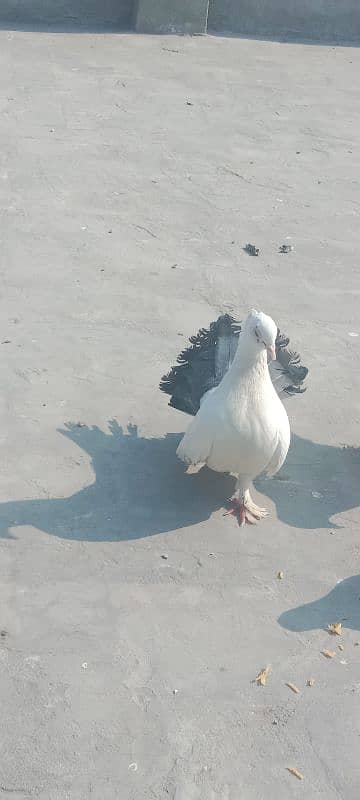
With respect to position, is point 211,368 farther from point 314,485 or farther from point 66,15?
point 66,15

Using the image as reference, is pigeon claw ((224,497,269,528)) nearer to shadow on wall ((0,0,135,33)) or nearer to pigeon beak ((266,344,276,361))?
pigeon beak ((266,344,276,361))

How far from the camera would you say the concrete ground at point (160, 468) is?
464 cm

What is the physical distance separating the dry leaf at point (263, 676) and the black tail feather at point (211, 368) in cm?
160

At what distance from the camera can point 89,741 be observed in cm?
454

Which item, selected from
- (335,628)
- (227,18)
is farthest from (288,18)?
(335,628)

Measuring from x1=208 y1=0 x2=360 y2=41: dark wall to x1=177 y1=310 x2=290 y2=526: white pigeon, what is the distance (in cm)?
915

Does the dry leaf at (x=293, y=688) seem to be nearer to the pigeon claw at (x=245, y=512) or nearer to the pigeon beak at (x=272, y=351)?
the pigeon claw at (x=245, y=512)

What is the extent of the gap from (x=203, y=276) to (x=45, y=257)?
1248 millimetres

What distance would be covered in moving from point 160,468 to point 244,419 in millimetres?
885

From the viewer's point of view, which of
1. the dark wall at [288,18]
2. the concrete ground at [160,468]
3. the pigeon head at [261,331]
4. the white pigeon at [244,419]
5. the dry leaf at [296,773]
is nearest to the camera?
the dry leaf at [296,773]

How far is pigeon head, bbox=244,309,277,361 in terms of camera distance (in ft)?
17.9

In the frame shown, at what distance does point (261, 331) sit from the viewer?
5.46 m

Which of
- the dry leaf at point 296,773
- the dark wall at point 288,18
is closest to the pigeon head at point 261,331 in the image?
the dry leaf at point 296,773

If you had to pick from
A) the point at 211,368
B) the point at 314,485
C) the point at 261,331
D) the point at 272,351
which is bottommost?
the point at 314,485
